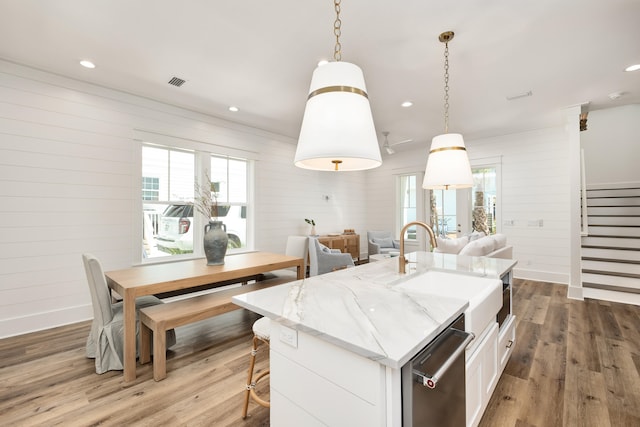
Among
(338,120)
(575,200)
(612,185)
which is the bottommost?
(575,200)

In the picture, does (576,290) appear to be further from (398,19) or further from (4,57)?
(4,57)

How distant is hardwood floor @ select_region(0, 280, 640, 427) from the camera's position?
5.71 feet

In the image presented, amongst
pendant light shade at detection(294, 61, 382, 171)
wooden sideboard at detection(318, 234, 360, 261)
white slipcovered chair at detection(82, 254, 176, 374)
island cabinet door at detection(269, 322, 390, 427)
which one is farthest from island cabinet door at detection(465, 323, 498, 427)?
wooden sideboard at detection(318, 234, 360, 261)

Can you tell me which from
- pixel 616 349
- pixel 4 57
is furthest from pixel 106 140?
pixel 616 349

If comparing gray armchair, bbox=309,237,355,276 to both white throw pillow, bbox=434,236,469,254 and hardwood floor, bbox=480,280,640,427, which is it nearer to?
white throw pillow, bbox=434,236,469,254

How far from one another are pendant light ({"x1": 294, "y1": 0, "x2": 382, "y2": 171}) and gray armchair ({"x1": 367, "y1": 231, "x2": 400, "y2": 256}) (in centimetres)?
512

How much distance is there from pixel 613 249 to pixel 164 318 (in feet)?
20.7

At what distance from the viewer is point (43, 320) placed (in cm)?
305

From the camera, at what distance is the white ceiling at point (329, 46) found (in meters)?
2.16

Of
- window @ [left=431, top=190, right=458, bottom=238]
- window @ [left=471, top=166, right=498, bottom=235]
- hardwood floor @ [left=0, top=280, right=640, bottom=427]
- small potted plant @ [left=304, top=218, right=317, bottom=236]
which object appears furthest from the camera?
window @ [left=431, top=190, right=458, bottom=238]

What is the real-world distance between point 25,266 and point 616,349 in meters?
5.99

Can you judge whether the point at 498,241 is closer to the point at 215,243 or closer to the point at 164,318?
the point at 215,243

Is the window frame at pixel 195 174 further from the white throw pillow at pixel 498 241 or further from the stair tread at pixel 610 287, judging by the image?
the stair tread at pixel 610 287

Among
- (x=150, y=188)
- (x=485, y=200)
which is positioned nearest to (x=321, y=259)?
(x=150, y=188)
